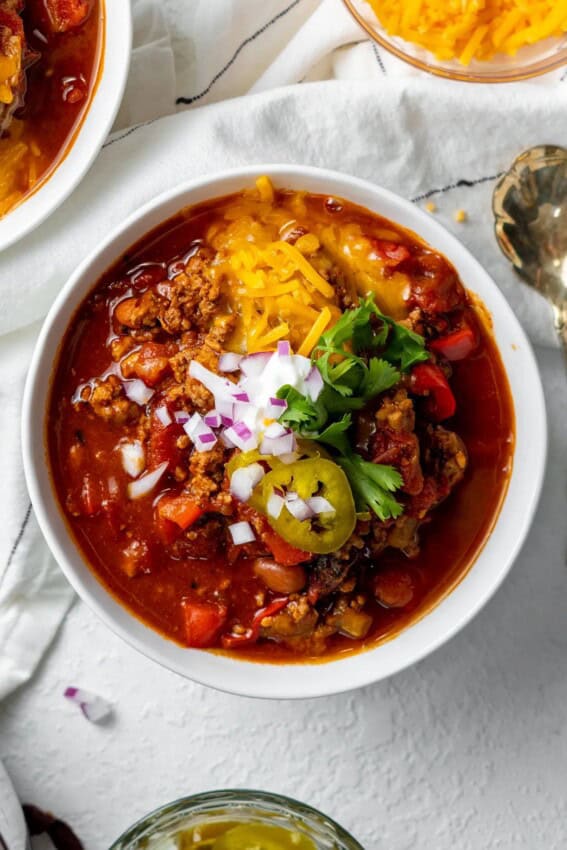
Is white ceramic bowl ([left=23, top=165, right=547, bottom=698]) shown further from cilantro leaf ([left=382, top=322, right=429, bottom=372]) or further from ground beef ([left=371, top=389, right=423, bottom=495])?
ground beef ([left=371, top=389, right=423, bottom=495])

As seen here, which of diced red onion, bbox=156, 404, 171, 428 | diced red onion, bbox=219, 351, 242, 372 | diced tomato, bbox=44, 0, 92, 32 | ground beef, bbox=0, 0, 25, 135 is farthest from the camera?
diced tomato, bbox=44, 0, 92, 32

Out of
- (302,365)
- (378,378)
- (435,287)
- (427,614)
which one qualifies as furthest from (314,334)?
(427,614)

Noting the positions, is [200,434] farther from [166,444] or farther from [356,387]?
[356,387]

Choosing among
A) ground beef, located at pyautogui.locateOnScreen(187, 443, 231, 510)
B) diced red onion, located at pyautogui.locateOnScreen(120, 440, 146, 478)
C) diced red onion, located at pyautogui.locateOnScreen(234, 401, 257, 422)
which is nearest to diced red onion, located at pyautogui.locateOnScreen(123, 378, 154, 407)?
diced red onion, located at pyautogui.locateOnScreen(120, 440, 146, 478)

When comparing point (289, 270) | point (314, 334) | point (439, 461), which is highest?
point (289, 270)

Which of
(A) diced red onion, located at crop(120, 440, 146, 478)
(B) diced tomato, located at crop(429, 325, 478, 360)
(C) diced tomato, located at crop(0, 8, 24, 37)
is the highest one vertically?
(C) diced tomato, located at crop(0, 8, 24, 37)

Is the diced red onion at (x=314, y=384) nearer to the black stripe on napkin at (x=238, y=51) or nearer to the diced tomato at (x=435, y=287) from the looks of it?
the diced tomato at (x=435, y=287)
